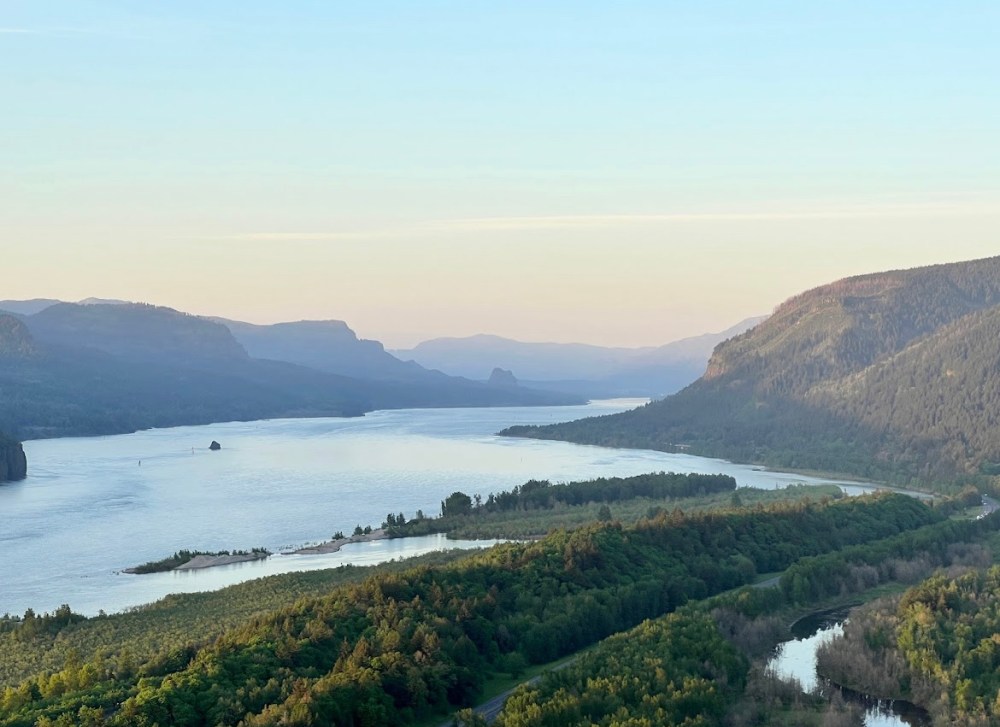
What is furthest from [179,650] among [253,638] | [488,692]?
[488,692]

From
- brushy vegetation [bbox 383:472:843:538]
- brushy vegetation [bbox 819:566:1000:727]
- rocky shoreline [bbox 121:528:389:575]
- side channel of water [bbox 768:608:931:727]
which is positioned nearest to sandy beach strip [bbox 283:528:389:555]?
rocky shoreline [bbox 121:528:389:575]

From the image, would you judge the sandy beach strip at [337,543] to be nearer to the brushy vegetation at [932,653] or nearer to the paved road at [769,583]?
the paved road at [769,583]

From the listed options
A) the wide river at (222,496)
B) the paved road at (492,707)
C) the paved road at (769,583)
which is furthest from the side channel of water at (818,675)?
the wide river at (222,496)

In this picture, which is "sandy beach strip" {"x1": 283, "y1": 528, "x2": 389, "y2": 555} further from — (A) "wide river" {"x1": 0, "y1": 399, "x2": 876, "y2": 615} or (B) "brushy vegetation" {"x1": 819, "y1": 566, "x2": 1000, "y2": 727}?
(B) "brushy vegetation" {"x1": 819, "y1": 566, "x2": 1000, "y2": 727}

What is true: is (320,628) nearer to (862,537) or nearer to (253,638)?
(253,638)

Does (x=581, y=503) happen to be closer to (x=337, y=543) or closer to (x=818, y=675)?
(x=337, y=543)
